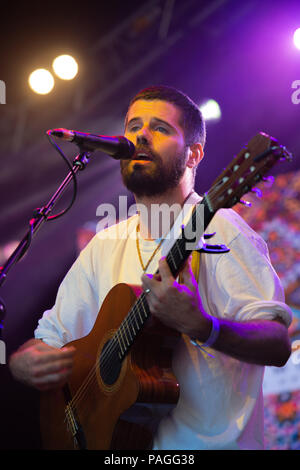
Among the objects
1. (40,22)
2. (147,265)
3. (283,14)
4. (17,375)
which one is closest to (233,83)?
(283,14)

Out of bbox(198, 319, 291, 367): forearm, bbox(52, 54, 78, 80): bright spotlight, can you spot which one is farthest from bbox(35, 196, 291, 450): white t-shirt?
bbox(52, 54, 78, 80): bright spotlight

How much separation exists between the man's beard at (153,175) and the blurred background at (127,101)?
5.78 feet

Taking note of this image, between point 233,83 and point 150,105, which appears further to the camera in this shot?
point 233,83

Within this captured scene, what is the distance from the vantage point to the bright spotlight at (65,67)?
4.57 metres

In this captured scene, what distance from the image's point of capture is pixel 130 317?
197cm

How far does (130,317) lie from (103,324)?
284 millimetres

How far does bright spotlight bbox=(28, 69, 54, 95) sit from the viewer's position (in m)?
4.68

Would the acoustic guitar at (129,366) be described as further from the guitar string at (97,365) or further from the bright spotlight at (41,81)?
the bright spotlight at (41,81)

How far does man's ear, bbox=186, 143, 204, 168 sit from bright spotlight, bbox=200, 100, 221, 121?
1.78 metres

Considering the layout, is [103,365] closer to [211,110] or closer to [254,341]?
[254,341]

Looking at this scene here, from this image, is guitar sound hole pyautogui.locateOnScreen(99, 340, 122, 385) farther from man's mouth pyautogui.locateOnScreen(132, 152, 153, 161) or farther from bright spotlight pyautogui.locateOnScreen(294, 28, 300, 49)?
bright spotlight pyautogui.locateOnScreen(294, 28, 300, 49)
